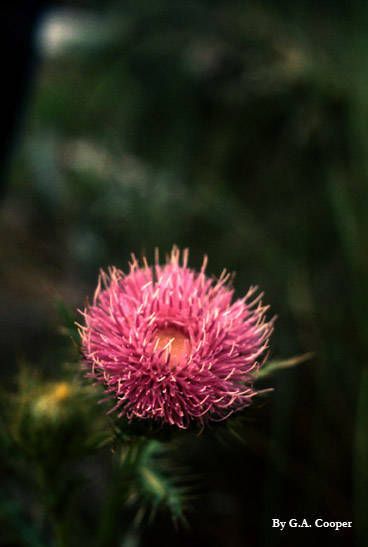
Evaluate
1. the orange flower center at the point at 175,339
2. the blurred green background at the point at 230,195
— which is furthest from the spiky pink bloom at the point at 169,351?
the blurred green background at the point at 230,195

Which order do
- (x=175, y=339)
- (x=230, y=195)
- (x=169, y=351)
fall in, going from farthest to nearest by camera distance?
1. (x=230, y=195)
2. (x=175, y=339)
3. (x=169, y=351)

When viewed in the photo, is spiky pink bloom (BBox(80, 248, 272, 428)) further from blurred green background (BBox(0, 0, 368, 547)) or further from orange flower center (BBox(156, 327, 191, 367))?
blurred green background (BBox(0, 0, 368, 547))

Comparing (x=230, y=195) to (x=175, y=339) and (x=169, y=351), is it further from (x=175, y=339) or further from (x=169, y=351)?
(x=169, y=351)

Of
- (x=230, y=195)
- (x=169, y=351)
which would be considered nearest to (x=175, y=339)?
(x=169, y=351)

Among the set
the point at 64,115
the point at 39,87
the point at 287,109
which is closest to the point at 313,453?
the point at 287,109

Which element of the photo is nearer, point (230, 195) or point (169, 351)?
point (169, 351)
